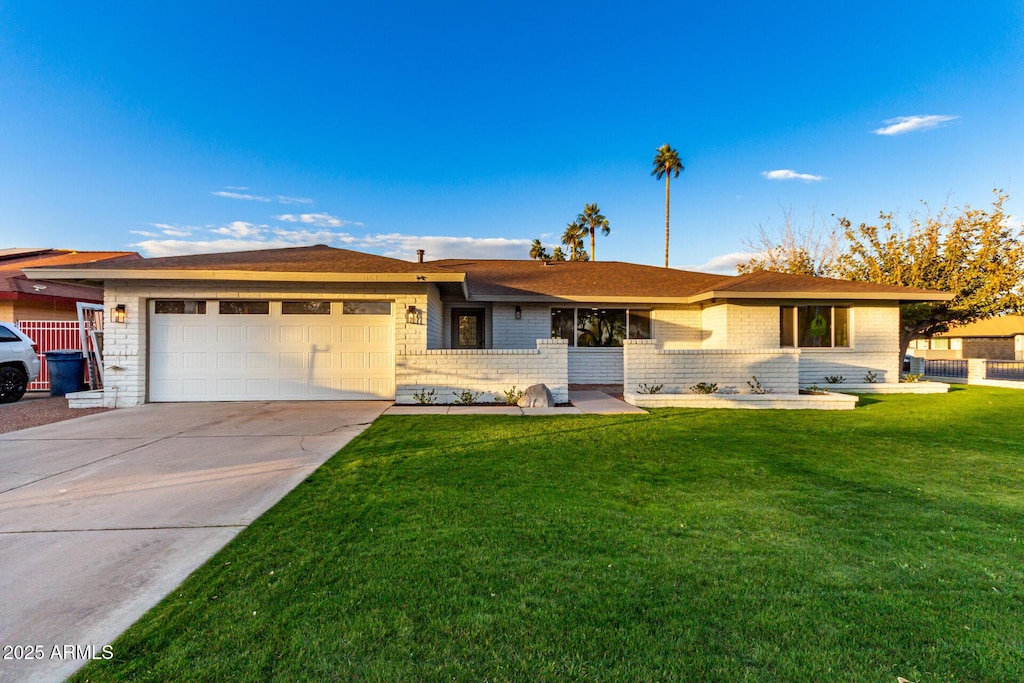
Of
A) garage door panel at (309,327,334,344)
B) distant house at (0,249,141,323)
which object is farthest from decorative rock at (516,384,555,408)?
distant house at (0,249,141,323)

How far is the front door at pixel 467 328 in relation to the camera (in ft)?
47.1

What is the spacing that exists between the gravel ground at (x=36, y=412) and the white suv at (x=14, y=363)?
0.30 meters

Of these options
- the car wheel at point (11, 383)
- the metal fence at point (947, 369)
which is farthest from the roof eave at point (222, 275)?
the metal fence at point (947, 369)

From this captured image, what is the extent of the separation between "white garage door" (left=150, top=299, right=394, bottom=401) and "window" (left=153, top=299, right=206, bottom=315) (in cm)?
2

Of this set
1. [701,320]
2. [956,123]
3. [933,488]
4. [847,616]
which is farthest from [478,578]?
[956,123]

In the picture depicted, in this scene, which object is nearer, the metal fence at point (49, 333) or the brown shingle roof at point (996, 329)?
the metal fence at point (49, 333)

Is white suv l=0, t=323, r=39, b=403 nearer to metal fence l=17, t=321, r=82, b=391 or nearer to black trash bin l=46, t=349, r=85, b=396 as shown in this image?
black trash bin l=46, t=349, r=85, b=396

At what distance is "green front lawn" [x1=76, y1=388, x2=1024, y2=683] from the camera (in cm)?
189

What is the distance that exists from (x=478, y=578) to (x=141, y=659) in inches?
61.0

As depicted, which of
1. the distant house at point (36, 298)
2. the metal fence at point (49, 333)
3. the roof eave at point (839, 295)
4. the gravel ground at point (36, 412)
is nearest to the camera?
the gravel ground at point (36, 412)

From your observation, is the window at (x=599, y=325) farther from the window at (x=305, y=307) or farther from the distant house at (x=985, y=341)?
the distant house at (x=985, y=341)

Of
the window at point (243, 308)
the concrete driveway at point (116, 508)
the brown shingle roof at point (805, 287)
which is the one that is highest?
the brown shingle roof at point (805, 287)

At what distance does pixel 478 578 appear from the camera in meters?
2.57

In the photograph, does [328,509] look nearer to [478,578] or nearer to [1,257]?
[478,578]
